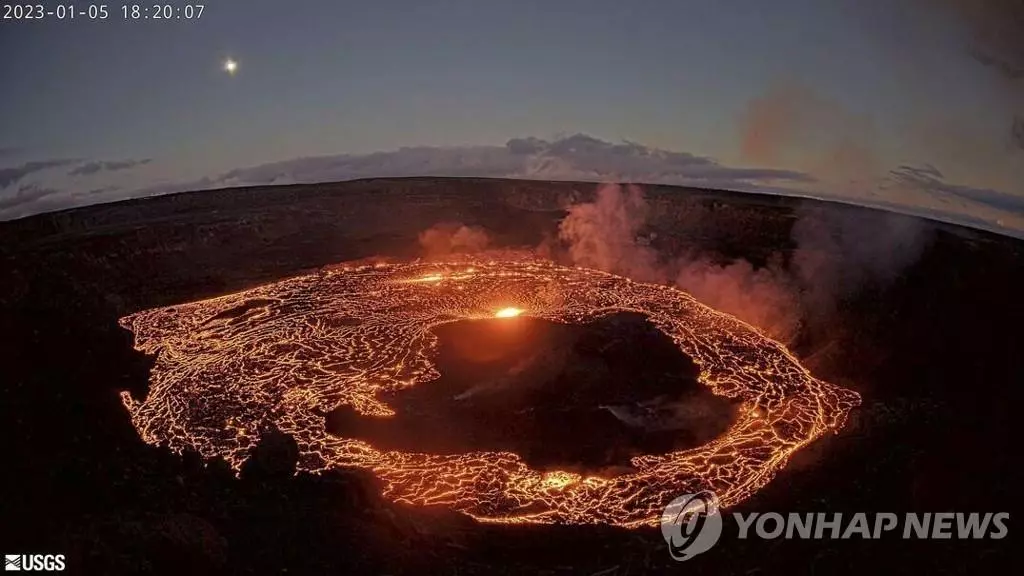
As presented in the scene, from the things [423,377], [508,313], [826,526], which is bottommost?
[826,526]

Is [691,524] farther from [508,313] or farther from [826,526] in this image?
[508,313]

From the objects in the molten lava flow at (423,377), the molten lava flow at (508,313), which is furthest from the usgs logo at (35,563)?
the molten lava flow at (508,313)

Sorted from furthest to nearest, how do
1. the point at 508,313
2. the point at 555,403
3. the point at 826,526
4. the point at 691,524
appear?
the point at 508,313, the point at 555,403, the point at 691,524, the point at 826,526

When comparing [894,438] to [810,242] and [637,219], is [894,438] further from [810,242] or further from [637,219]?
[637,219]

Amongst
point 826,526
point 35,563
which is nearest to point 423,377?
point 35,563

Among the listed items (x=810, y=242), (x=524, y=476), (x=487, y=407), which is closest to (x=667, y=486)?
(x=524, y=476)

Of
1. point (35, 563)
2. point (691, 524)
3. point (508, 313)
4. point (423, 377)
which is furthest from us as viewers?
point (508, 313)
